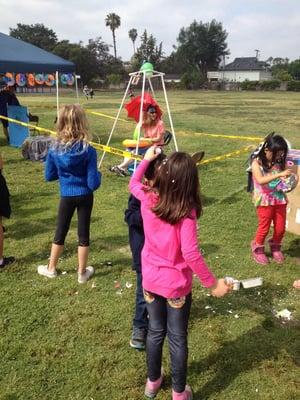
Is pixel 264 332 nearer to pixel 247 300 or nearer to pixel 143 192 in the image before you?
pixel 247 300

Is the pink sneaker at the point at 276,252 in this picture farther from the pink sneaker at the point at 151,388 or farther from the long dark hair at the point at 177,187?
the long dark hair at the point at 177,187

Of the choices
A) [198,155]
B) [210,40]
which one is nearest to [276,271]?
[198,155]

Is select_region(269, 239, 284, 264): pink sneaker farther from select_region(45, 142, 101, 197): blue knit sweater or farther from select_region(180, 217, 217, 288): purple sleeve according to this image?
select_region(180, 217, 217, 288): purple sleeve

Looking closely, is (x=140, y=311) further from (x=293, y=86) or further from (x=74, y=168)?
(x=293, y=86)

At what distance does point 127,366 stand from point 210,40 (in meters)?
121

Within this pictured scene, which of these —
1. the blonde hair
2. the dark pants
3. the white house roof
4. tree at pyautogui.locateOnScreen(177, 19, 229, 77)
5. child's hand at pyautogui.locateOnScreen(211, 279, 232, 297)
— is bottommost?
the dark pants

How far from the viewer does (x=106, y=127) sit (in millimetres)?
16781

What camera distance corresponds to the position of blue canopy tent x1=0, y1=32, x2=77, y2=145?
1139 cm

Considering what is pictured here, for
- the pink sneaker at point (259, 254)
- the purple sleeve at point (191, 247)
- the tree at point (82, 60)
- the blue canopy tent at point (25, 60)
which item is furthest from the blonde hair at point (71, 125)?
the tree at point (82, 60)

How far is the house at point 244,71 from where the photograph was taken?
4448 inches

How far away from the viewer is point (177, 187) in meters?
2.27

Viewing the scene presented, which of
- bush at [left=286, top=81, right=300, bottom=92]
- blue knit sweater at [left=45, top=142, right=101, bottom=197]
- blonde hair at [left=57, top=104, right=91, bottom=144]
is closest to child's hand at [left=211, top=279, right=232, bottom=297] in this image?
blue knit sweater at [left=45, top=142, right=101, bottom=197]

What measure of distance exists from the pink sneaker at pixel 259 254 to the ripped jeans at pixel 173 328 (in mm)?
2419

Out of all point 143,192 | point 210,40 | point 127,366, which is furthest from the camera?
point 210,40
